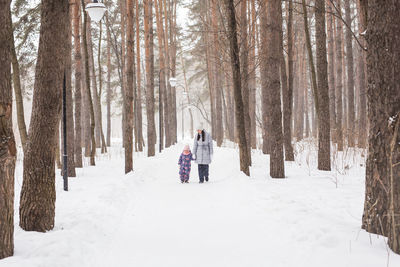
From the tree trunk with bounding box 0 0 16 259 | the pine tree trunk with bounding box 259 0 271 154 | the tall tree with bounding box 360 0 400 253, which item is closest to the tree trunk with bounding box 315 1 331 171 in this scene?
the pine tree trunk with bounding box 259 0 271 154

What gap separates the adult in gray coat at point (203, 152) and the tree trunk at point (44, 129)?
5347 mm

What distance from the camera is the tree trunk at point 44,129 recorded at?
12.2ft

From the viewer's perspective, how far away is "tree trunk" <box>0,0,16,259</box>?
2842 millimetres

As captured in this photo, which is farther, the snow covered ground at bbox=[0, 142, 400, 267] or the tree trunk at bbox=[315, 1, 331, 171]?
the tree trunk at bbox=[315, 1, 331, 171]

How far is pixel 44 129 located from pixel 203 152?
5558mm

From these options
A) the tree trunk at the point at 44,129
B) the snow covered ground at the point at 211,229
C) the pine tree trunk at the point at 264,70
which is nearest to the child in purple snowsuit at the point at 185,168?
the snow covered ground at the point at 211,229

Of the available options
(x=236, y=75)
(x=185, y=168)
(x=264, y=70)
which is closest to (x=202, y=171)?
(x=185, y=168)

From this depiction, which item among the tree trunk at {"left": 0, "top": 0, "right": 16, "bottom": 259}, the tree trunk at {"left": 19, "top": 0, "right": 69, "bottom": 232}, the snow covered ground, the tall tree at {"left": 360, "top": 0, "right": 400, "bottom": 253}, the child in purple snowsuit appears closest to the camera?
the tree trunk at {"left": 0, "top": 0, "right": 16, "bottom": 259}

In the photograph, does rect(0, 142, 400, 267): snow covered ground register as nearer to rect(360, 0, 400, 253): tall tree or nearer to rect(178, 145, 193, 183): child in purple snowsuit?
rect(360, 0, 400, 253): tall tree

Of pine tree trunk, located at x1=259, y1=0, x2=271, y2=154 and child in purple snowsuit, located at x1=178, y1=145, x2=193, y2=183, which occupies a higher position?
pine tree trunk, located at x1=259, y1=0, x2=271, y2=154

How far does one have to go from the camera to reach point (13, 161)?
3.01 meters

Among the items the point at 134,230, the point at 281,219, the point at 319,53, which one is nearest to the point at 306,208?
the point at 281,219

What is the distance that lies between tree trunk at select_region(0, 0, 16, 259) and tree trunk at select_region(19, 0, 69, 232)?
76 cm

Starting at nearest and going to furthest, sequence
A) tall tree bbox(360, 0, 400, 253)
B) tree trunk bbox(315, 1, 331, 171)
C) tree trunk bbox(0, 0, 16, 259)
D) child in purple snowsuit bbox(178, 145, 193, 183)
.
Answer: tree trunk bbox(0, 0, 16, 259)
tall tree bbox(360, 0, 400, 253)
tree trunk bbox(315, 1, 331, 171)
child in purple snowsuit bbox(178, 145, 193, 183)
